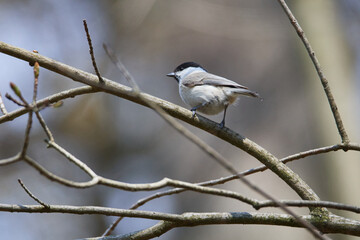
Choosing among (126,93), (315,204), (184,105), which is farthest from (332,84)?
(315,204)

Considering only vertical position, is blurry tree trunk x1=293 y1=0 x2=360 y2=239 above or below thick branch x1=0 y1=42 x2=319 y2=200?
above

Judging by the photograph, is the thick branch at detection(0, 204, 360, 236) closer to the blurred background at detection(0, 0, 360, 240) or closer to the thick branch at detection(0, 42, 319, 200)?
the thick branch at detection(0, 42, 319, 200)

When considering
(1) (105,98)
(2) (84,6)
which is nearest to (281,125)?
(1) (105,98)

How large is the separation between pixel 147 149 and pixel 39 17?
3.42 metres

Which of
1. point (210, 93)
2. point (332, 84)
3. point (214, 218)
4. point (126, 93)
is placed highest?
Result: point (332, 84)

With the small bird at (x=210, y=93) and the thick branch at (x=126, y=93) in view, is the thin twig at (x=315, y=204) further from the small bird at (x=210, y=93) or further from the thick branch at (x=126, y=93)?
the small bird at (x=210, y=93)

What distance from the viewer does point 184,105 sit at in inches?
305

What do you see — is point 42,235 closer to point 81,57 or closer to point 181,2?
point 81,57

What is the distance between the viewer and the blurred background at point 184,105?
6.04 meters

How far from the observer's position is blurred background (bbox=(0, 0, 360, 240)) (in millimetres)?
6039

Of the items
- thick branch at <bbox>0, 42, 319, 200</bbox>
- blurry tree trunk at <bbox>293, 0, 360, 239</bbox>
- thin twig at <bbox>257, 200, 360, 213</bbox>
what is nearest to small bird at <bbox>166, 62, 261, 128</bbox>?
thick branch at <bbox>0, 42, 319, 200</bbox>

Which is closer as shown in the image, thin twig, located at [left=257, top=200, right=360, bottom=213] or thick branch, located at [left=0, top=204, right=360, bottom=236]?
thin twig, located at [left=257, top=200, right=360, bottom=213]

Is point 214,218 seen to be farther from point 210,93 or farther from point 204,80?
point 204,80

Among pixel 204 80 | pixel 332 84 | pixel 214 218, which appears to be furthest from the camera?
pixel 332 84
